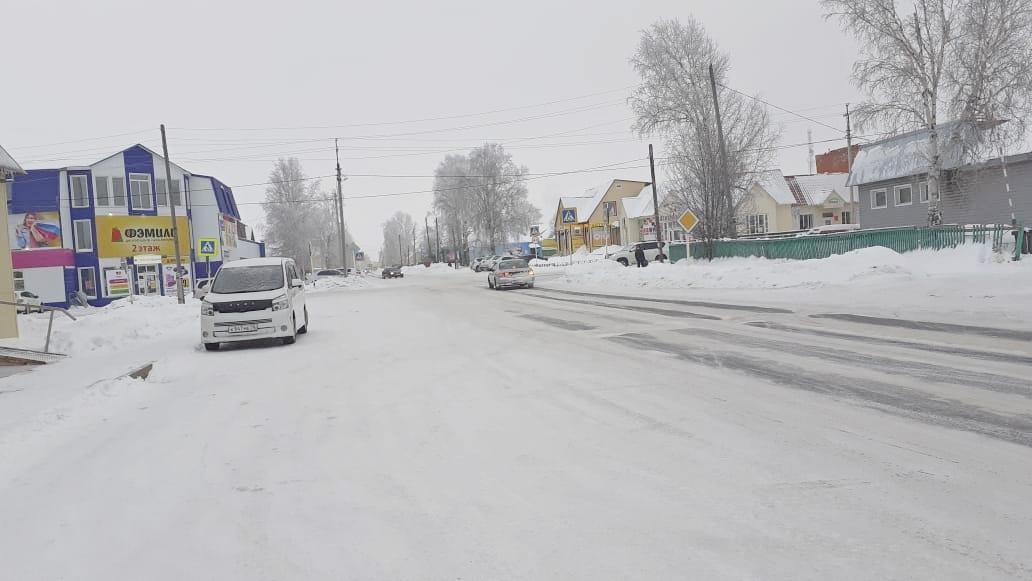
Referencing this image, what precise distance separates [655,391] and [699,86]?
122ft

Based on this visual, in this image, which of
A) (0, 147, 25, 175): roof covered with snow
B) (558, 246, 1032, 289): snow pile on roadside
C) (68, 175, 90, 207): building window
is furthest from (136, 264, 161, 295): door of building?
(558, 246, 1032, 289): snow pile on roadside

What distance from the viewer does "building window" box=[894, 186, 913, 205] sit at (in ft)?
126

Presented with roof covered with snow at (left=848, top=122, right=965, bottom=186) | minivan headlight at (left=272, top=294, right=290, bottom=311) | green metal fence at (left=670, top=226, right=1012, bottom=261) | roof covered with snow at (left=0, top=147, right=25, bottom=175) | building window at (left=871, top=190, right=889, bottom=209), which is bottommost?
minivan headlight at (left=272, top=294, right=290, bottom=311)

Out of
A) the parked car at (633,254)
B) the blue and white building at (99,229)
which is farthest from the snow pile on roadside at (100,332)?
the parked car at (633,254)

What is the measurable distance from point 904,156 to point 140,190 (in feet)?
153

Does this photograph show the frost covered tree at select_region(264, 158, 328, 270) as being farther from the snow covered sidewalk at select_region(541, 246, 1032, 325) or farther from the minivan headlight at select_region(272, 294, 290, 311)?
the minivan headlight at select_region(272, 294, 290, 311)

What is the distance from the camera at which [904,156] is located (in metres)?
32.3

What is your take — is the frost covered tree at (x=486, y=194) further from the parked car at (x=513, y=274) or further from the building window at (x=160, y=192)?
the parked car at (x=513, y=274)

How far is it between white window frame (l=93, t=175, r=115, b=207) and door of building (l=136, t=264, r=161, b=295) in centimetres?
459

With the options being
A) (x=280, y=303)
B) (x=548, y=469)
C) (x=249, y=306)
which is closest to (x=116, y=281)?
(x=249, y=306)

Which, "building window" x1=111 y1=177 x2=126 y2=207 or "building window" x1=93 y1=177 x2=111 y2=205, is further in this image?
"building window" x1=111 y1=177 x2=126 y2=207

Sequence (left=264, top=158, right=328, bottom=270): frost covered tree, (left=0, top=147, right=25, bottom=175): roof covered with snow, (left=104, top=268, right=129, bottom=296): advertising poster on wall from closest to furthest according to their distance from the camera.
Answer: (left=0, top=147, right=25, bottom=175): roof covered with snow → (left=104, top=268, right=129, bottom=296): advertising poster on wall → (left=264, top=158, right=328, bottom=270): frost covered tree

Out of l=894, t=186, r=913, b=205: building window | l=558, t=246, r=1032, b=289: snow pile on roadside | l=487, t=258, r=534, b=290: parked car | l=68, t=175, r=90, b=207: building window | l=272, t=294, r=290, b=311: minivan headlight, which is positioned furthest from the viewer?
l=68, t=175, r=90, b=207: building window

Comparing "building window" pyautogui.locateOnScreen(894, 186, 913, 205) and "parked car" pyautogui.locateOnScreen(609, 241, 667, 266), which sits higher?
"building window" pyautogui.locateOnScreen(894, 186, 913, 205)
